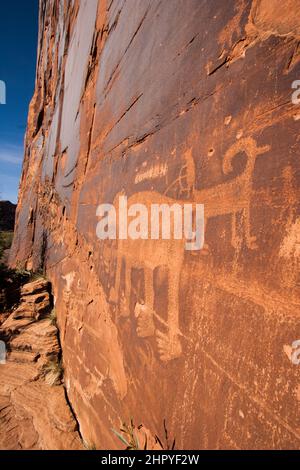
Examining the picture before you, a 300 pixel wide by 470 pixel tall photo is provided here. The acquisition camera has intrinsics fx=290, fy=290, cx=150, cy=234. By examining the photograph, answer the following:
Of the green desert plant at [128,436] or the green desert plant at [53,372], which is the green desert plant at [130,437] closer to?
the green desert plant at [128,436]

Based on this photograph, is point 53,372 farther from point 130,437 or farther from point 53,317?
point 130,437

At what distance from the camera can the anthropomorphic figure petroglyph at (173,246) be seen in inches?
37.2

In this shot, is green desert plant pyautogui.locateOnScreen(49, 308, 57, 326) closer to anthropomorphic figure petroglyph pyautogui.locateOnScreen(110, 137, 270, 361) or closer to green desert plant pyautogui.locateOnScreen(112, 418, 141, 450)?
anthropomorphic figure petroglyph pyautogui.locateOnScreen(110, 137, 270, 361)

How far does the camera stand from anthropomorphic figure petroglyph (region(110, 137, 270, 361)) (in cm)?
94

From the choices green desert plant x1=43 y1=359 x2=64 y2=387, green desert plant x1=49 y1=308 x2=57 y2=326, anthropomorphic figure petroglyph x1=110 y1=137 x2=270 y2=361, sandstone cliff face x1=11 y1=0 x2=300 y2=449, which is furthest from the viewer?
green desert plant x1=49 y1=308 x2=57 y2=326

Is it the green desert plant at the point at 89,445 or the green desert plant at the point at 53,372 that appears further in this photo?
the green desert plant at the point at 53,372

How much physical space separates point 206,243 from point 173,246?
0.25 metres

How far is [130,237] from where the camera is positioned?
180 cm

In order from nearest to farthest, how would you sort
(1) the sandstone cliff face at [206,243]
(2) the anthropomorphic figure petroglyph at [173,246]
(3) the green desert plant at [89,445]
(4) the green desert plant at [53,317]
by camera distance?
(1) the sandstone cliff face at [206,243] → (2) the anthropomorphic figure petroglyph at [173,246] → (3) the green desert plant at [89,445] → (4) the green desert plant at [53,317]

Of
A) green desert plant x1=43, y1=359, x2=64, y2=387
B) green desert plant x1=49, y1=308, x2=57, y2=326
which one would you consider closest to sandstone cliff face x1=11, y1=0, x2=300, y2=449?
green desert plant x1=43, y1=359, x2=64, y2=387

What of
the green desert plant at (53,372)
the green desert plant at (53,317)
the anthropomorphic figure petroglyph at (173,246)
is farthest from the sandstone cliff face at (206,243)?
the green desert plant at (53,317)

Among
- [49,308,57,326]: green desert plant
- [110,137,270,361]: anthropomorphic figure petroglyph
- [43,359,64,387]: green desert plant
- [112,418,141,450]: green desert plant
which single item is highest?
[110,137,270,361]: anthropomorphic figure petroglyph

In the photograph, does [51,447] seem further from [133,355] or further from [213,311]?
[213,311]

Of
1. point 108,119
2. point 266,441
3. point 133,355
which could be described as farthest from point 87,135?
point 266,441
